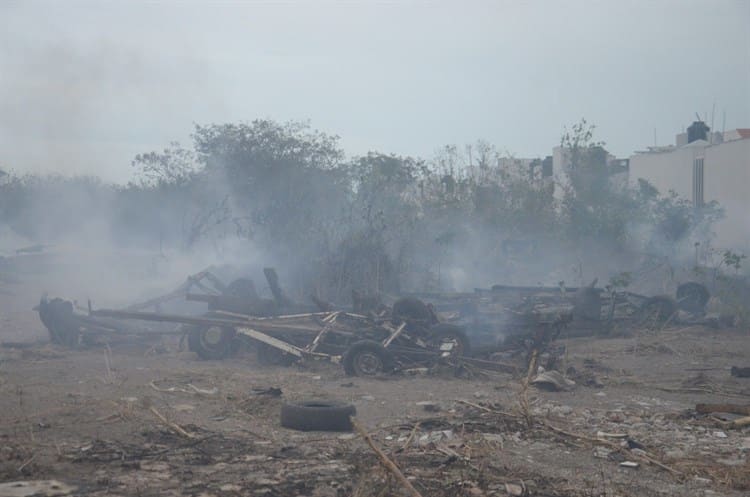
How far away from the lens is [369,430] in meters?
9.59

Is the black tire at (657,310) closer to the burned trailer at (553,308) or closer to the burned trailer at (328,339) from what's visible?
the burned trailer at (553,308)

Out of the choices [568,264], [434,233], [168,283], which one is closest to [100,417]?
[168,283]

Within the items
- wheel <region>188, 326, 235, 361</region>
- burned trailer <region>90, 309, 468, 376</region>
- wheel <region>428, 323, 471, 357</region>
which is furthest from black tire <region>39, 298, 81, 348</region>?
wheel <region>428, 323, 471, 357</region>

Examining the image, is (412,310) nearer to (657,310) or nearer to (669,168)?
(657,310)

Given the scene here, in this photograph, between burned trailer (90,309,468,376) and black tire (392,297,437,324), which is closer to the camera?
burned trailer (90,309,468,376)

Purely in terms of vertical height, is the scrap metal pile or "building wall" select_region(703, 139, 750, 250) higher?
"building wall" select_region(703, 139, 750, 250)

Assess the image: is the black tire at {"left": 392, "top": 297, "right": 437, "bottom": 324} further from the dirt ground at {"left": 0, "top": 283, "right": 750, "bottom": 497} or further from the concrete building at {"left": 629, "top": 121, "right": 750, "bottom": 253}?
the concrete building at {"left": 629, "top": 121, "right": 750, "bottom": 253}

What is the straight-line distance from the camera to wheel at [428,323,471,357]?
48.9ft

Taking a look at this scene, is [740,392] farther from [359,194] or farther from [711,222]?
[711,222]

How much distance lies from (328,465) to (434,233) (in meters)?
23.7

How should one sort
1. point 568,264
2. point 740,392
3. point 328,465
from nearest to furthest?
point 328,465 < point 740,392 < point 568,264

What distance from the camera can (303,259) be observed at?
25281 mm

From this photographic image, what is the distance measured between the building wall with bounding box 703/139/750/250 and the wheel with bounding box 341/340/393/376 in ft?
70.9

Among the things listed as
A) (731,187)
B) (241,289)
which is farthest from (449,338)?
(731,187)
